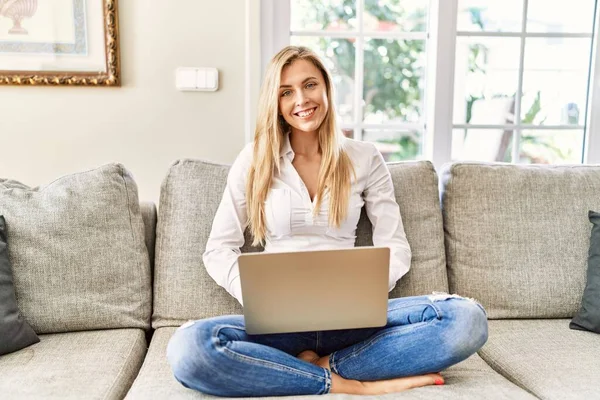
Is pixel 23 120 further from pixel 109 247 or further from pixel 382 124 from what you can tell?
pixel 382 124

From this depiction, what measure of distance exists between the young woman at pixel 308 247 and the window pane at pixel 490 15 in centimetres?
89

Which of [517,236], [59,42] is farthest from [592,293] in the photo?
[59,42]

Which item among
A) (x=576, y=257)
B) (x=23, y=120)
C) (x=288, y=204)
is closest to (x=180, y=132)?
(x=23, y=120)

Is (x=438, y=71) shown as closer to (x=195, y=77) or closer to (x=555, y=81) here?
(x=555, y=81)

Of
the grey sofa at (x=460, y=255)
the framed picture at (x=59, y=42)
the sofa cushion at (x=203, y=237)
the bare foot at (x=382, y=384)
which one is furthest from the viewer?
the framed picture at (x=59, y=42)

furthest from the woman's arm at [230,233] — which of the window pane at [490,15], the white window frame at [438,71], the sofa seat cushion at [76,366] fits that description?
the window pane at [490,15]

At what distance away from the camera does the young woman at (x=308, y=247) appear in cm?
131

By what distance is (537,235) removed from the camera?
6.00 ft

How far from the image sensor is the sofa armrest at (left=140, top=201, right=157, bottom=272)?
5.98ft

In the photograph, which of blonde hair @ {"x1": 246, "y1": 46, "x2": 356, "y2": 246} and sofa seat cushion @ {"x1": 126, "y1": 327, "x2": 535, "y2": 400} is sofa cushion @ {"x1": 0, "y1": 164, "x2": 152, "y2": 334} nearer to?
sofa seat cushion @ {"x1": 126, "y1": 327, "x2": 535, "y2": 400}

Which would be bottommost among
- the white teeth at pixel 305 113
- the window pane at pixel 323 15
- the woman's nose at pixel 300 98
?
the white teeth at pixel 305 113

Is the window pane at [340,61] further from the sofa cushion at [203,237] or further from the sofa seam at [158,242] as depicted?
the sofa seam at [158,242]

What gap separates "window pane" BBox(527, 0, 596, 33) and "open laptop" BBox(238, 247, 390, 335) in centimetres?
156

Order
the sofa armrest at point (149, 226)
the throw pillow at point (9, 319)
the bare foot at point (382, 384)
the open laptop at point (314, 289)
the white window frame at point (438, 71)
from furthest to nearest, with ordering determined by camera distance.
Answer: the white window frame at point (438, 71), the sofa armrest at point (149, 226), the throw pillow at point (9, 319), the bare foot at point (382, 384), the open laptop at point (314, 289)
